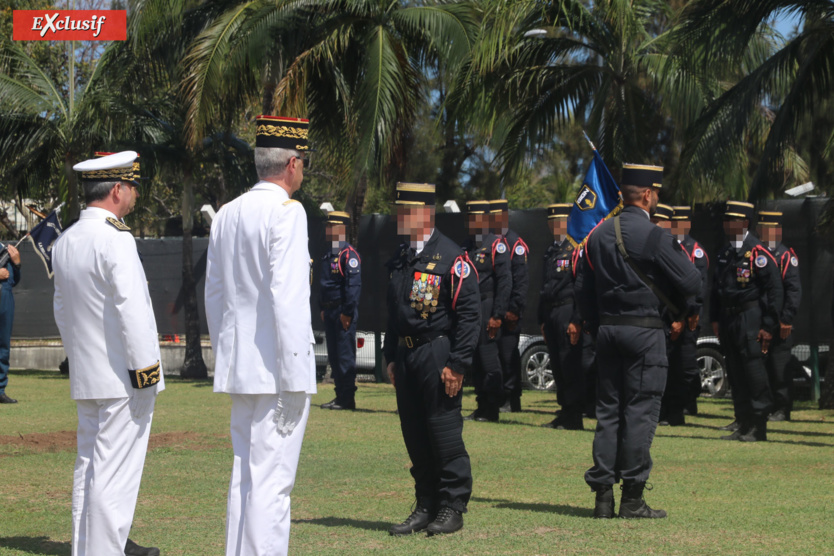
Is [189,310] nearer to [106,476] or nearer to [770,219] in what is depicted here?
[770,219]

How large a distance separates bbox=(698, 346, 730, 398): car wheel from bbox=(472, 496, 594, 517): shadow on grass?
26.7 ft

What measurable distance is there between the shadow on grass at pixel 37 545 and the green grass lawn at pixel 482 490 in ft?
0.04

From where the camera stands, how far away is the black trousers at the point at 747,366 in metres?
10.4

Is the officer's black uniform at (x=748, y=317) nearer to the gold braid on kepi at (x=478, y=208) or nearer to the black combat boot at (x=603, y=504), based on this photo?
the gold braid on kepi at (x=478, y=208)

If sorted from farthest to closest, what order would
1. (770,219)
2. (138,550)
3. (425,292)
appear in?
(770,219)
(425,292)
(138,550)

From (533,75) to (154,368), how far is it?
10.8 m

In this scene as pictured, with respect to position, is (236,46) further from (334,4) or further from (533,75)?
(533,75)

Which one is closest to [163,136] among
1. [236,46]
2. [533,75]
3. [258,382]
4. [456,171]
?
[236,46]

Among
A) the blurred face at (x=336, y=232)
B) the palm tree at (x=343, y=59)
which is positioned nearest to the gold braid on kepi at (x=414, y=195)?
the blurred face at (x=336, y=232)

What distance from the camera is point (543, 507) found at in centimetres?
707

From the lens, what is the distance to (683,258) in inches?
263

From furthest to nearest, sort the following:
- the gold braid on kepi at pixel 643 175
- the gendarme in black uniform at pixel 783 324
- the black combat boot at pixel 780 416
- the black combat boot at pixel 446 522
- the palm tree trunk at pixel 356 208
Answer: the palm tree trunk at pixel 356 208
the black combat boot at pixel 780 416
the gendarme in black uniform at pixel 783 324
the gold braid on kepi at pixel 643 175
the black combat boot at pixel 446 522

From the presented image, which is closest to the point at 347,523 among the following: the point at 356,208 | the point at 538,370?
the point at 538,370

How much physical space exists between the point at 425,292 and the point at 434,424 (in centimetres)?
79
